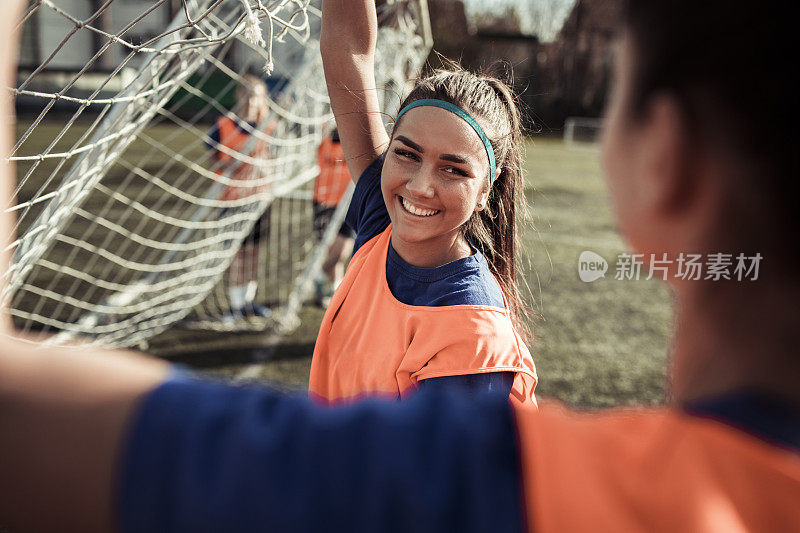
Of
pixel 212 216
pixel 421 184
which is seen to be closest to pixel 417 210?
pixel 421 184

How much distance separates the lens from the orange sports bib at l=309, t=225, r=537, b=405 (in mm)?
1311

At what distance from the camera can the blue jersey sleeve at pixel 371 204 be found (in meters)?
1.68

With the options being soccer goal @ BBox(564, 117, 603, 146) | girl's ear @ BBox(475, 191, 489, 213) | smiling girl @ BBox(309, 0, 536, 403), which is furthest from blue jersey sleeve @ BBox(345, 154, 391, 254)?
soccer goal @ BBox(564, 117, 603, 146)

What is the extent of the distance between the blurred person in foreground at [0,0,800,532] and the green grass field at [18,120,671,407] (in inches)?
64.5

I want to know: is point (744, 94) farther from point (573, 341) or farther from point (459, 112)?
point (573, 341)

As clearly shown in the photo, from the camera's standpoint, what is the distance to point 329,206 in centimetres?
503

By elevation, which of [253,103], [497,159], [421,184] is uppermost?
[253,103]

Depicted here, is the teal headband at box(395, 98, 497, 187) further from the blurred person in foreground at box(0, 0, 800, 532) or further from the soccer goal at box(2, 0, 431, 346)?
the blurred person in foreground at box(0, 0, 800, 532)

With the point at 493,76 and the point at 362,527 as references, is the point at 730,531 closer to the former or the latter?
the point at 362,527

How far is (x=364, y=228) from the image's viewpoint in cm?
173

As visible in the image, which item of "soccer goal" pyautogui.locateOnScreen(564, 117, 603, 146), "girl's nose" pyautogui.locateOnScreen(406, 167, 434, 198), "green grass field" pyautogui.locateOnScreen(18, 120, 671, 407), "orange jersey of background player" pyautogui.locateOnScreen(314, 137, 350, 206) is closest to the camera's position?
"girl's nose" pyautogui.locateOnScreen(406, 167, 434, 198)

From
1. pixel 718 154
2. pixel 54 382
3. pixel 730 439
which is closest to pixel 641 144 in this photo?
pixel 718 154

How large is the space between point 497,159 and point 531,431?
1.28 m

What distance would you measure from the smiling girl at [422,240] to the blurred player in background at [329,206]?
3.32 m
